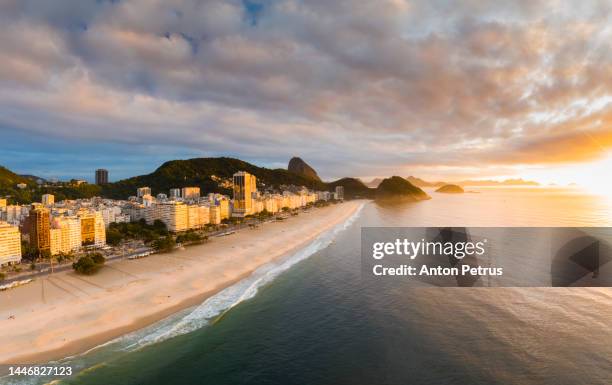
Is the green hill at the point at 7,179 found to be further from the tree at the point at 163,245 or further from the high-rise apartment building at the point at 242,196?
the tree at the point at 163,245

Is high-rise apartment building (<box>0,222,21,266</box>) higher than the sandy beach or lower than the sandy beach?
higher

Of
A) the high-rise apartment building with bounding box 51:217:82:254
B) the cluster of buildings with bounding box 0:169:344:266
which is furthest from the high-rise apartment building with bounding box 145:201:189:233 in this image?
the high-rise apartment building with bounding box 51:217:82:254

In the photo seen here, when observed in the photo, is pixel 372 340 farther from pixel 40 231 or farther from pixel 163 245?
pixel 40 231

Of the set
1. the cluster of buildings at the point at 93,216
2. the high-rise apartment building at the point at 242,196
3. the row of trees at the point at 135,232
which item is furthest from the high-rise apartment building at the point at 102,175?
the row of trees at the point at 135,232

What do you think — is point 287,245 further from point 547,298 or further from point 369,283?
point 547,298

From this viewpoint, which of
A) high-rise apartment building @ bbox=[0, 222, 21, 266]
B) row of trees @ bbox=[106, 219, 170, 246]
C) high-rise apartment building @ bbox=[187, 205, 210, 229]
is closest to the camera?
high-rise apartment building @ bbox=[0, 222, 21, 266]

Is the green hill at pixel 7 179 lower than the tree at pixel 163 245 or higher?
higher

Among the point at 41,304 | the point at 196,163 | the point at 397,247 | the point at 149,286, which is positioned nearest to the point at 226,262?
the point at 149,286

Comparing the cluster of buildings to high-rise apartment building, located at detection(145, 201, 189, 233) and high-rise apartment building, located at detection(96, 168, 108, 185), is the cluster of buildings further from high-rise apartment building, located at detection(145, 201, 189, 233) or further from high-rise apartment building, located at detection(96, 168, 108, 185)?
high-rise apartment building, located at detection(96, 168, 108, 185)

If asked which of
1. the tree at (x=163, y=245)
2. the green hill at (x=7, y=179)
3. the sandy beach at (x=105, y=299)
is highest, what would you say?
the green hill at (x=7, y=179)
